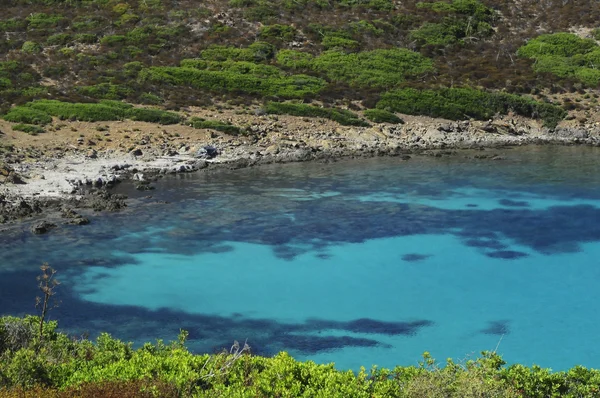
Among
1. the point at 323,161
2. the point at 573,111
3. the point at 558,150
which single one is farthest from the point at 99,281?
the point at 573,111

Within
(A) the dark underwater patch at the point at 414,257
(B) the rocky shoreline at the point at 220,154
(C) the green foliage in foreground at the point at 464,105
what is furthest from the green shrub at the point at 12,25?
(A) the dark underwater patch at the point at 414,257

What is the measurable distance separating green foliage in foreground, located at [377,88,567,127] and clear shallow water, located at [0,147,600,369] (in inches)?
654

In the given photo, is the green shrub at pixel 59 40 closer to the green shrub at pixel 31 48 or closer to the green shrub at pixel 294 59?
the green shrub at pixel 31 48

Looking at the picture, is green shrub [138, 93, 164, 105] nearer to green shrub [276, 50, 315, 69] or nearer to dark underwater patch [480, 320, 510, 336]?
green shrub [276, 50, 315, 69]

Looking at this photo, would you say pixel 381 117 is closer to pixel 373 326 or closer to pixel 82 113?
pixel 82 113

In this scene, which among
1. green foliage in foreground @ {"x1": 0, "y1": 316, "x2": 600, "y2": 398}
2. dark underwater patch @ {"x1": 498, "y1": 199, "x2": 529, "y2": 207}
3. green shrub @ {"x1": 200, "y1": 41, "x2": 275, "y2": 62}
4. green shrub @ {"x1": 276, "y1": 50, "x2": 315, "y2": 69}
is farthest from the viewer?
green shrub @ {"x1": 200, "y1": 41, "x2": 275, "y2": 62}

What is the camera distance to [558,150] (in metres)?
46.7

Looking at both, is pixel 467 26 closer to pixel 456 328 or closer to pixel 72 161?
pixel 72 161

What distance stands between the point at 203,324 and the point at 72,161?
21.5 meters

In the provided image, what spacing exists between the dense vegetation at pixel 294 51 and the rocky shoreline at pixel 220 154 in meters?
3.16

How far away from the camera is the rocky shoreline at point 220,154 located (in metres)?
30.5

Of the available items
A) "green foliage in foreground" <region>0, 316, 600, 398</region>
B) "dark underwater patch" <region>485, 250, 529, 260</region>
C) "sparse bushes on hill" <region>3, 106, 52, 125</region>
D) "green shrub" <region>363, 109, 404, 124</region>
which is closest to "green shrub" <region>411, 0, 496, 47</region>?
"green shrub" <region>363, 109, 404, 124</region>

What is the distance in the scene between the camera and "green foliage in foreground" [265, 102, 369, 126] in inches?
1901

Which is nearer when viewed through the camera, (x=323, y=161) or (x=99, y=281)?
(x=99, y=281)
